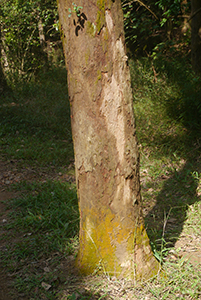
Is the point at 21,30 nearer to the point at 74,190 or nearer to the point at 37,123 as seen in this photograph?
the point at 37,123

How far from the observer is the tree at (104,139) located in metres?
2.10

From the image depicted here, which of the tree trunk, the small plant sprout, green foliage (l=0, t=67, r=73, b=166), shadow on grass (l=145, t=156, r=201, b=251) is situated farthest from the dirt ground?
the tree trunk

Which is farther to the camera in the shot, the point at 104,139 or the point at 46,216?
the point at 46,216

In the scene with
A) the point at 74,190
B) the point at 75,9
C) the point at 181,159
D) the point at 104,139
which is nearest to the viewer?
the point at 75,9

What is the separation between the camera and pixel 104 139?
87.2 inches

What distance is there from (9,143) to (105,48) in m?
5.24

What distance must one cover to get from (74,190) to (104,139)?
2505 mm

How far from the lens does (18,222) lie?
3832 mm

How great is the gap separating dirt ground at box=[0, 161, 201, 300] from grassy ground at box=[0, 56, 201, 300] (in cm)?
2

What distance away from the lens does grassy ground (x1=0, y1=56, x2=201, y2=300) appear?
2.58 m

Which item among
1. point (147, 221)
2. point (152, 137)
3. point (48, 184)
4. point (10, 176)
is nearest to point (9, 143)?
point (10, 176)

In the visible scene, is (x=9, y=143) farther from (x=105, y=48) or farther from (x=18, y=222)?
(x=105, y=48)

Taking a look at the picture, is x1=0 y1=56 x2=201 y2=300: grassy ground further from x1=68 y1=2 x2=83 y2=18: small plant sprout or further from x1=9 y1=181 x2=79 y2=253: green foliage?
x1=68 y1=2 x2=83 y2=18: small plant sprout

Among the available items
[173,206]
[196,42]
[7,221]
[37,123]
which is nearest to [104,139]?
[173,206]
